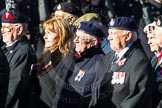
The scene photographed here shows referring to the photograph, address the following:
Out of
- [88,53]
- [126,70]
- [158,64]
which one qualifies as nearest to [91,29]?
[88,53]

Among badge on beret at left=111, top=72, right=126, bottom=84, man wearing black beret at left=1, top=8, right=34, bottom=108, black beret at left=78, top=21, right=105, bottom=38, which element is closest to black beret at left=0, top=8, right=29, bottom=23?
man wearing black beret at left=1, top=8, right=34, bottom=108

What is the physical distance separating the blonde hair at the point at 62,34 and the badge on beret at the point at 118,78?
611 mm

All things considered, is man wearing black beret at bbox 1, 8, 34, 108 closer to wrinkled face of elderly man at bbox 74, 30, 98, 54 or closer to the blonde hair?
the blonde hair

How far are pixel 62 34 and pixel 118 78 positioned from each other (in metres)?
0.78

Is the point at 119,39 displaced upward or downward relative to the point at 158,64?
upward

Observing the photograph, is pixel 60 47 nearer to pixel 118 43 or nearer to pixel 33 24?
pixel 118 43

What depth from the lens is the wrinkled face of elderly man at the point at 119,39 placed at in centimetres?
555

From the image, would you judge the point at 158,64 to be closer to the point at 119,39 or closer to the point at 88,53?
the point at 119,39

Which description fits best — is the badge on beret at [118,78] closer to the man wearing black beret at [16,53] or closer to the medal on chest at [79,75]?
the medal on chest at [79,75]

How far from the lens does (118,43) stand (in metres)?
5.55

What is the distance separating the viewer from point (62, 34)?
581 cm

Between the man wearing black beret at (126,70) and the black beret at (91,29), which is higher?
the black beret at (91,29)

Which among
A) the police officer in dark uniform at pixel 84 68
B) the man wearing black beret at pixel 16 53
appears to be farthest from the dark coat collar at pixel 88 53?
the man wearing black beret at pixel 16 53

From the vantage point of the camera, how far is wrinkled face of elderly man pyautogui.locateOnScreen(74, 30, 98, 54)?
18.9ft
